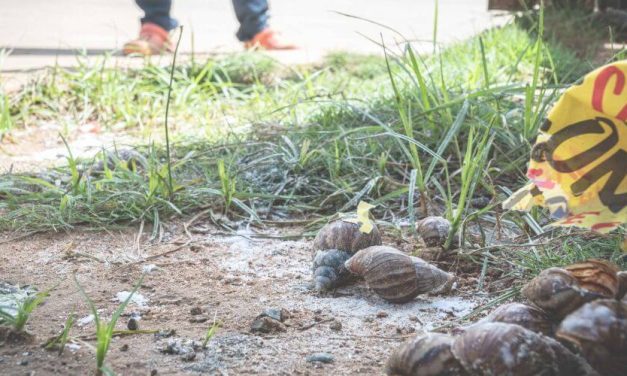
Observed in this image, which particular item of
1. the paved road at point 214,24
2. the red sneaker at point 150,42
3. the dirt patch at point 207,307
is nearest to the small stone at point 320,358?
the dirt patch at point 207,307

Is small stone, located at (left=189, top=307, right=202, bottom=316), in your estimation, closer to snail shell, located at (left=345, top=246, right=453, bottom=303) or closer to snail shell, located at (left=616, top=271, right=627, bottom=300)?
snail shell, located at (left=345, top=246, right=453, bottom=303)

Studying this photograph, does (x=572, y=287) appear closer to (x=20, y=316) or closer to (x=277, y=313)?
(x=277, y=313)

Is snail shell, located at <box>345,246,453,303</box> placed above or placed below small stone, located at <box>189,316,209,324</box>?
above

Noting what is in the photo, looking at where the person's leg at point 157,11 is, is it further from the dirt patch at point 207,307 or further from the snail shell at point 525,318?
the snail shell at point 525,318

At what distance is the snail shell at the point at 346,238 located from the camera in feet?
6.64

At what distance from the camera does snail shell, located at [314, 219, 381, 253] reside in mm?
2025

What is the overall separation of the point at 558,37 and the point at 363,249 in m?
3.70

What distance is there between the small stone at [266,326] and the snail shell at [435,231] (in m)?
A: 0.51

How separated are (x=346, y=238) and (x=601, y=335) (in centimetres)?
77

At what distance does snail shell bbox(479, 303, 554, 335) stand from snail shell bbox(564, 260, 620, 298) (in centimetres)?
10

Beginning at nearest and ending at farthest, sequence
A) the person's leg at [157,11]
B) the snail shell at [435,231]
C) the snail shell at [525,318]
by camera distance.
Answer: the snail shell at [525,318]
the snail shell at [435,231]
the person's leg at [157,11]

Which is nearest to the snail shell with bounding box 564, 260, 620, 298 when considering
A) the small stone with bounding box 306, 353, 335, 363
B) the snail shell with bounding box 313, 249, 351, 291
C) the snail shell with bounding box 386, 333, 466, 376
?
the snail shell with bounding box 386, 333, 466, 376

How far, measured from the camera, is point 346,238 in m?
2.03

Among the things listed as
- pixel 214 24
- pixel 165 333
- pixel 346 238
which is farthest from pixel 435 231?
pixel 214 24
